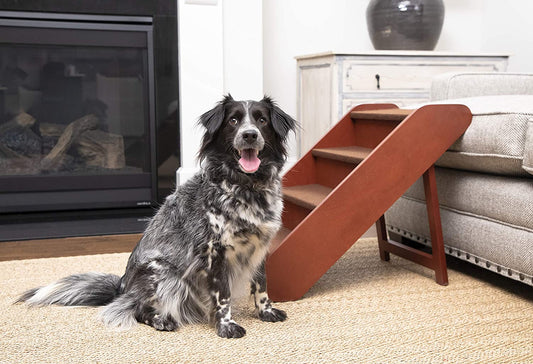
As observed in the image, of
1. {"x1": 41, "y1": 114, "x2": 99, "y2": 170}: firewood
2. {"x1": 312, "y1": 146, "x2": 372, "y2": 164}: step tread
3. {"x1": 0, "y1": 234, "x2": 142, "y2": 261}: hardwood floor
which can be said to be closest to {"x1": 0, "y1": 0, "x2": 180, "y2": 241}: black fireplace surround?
{"x1": 41, "y1": 114, "x2": 99, "y2": 170}: firewood

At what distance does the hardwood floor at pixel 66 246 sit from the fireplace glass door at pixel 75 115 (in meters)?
0.53

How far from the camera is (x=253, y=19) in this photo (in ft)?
11.8

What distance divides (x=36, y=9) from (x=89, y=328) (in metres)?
2.23

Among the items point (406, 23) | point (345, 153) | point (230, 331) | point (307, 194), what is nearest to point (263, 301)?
point (230, 331)

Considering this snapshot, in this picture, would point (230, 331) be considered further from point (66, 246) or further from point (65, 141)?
point (65, 141)

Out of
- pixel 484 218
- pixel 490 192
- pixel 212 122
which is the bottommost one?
pixel 484 218

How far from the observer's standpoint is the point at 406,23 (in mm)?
3596

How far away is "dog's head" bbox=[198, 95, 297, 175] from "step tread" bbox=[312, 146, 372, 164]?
1.54ft

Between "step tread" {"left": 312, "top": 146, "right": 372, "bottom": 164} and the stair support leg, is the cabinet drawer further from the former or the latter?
the stair support leg

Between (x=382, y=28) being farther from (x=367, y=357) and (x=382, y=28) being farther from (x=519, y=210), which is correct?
(x=367, y=357)

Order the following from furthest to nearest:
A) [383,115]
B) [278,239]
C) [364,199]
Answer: [383,115]
[278,239]
[364,199]

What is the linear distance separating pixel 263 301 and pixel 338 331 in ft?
0.90

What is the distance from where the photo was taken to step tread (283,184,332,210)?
215 cm

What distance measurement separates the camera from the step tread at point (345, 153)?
7.23 feet
